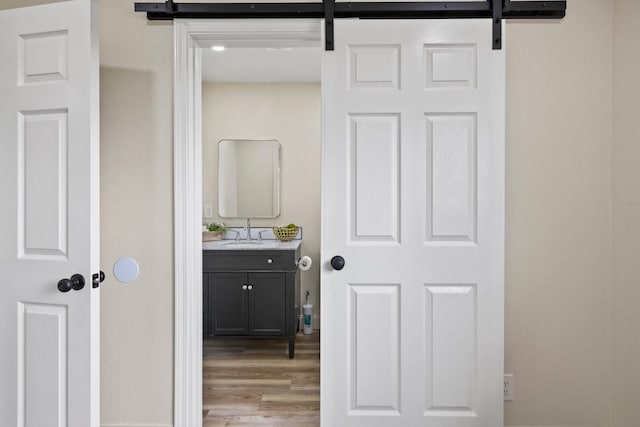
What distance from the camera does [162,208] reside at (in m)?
2.09

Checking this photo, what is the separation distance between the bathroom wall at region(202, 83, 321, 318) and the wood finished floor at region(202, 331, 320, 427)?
823 mm

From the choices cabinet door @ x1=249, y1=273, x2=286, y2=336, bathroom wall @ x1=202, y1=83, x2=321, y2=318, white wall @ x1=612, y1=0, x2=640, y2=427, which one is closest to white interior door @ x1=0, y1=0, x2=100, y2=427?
cabinet door @ x1=249, y1=273, x2=286, y2=336

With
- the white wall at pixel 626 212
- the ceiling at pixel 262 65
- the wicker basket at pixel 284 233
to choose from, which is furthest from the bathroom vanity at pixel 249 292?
the white wall at pixel 626 212

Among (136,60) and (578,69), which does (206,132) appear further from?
(578,69)

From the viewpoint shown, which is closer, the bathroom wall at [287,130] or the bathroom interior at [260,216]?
the bathroom interior at [260,216]

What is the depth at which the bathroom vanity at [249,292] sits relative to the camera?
3.53m

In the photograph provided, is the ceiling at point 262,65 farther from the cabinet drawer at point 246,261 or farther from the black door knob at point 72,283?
the black door knob at point 72,283

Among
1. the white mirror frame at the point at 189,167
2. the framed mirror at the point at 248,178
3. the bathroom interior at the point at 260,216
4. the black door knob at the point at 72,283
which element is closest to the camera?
the black door knob at the point at 72,283

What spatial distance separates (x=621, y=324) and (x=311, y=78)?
317 cm

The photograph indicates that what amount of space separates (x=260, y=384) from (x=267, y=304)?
0.73m

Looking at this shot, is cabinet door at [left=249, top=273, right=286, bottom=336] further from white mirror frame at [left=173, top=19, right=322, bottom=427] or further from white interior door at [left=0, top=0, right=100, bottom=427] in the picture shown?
white interior door at [left=0, top=0, right=100, bottom=427]

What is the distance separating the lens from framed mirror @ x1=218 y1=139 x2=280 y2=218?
14.3 ft

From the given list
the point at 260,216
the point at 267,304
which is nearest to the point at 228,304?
the point at 267,304

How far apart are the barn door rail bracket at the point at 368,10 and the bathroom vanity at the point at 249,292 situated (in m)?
1.92
